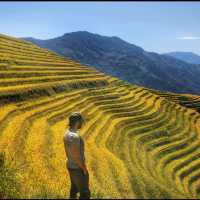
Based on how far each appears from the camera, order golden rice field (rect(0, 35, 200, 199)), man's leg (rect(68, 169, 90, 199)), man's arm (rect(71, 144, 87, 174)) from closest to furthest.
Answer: man's arm (rect(71, 144, 87, 174)) → man's leg (rect(68, 169, 90, 199)) → golden rice field (rect(0, 35, 200, 199))

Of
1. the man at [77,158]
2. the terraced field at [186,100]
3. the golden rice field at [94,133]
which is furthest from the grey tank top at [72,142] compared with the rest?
the terraced field at [186,100]

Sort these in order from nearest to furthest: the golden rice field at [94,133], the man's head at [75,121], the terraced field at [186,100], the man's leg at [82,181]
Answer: the man's leg at [82,181]
the man's head at [75,121]
the golden rice field at [94,133]
the terraced field at [186,100]

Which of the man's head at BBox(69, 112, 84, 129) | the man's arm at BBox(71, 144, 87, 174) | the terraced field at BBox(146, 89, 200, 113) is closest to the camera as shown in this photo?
the man's arm at BBox(71, 144, 87, 174)

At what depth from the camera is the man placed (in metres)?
9.11

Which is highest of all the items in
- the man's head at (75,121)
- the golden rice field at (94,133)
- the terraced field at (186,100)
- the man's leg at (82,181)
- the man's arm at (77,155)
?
the man's head at (75,121)

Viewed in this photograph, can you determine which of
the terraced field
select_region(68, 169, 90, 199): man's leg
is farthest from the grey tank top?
the terraced field

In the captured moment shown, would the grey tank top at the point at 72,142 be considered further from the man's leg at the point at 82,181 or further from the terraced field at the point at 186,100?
the terraced field at the point at 186,100

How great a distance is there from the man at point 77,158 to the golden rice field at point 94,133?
87 cm

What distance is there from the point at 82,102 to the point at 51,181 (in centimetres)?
1993

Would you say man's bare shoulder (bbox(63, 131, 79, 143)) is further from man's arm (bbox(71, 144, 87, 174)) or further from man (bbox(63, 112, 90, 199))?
man's arm (bbox(71, 144, 87, 174))

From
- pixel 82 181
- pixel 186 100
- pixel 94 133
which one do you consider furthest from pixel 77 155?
pixel 186 100

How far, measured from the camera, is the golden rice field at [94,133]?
15.9 m

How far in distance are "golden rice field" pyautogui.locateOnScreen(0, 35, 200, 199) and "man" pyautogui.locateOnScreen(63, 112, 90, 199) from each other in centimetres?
87

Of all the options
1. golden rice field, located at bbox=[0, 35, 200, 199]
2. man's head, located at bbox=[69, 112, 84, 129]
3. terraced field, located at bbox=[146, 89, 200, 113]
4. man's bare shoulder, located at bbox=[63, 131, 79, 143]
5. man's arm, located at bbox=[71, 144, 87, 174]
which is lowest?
terraced field, located at bbox=[146, 89, 200, 113]
